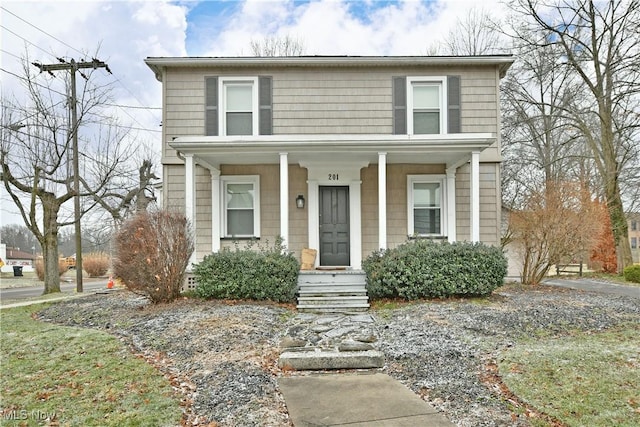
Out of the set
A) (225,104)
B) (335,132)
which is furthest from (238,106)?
(335,132)

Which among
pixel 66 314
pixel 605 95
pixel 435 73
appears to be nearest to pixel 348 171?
pixel 435 73

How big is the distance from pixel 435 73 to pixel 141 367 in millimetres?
9031

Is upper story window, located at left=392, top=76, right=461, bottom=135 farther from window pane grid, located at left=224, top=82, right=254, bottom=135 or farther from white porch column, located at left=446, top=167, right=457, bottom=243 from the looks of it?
window pane grid, located at left=224, top=82, right=254, bottom=135

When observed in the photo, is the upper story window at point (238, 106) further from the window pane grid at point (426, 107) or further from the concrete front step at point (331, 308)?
the concrete front step at point (331, 308)

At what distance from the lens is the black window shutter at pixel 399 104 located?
1000cm

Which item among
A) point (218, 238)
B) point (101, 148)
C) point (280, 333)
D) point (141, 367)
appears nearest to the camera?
point (141, 367)

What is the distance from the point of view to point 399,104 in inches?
396

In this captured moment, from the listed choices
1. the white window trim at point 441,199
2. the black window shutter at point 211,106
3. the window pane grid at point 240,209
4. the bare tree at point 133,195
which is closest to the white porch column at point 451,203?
the white window trim at point 441,199

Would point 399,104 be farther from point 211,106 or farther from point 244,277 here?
point 244,277

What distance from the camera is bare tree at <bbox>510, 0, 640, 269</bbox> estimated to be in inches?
565

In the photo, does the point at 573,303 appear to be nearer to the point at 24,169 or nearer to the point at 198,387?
the point at 198,387

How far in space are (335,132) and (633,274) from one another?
1079cm

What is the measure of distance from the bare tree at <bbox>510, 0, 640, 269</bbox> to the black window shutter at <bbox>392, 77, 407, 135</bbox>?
28.8 feet

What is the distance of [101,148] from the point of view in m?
17.3
